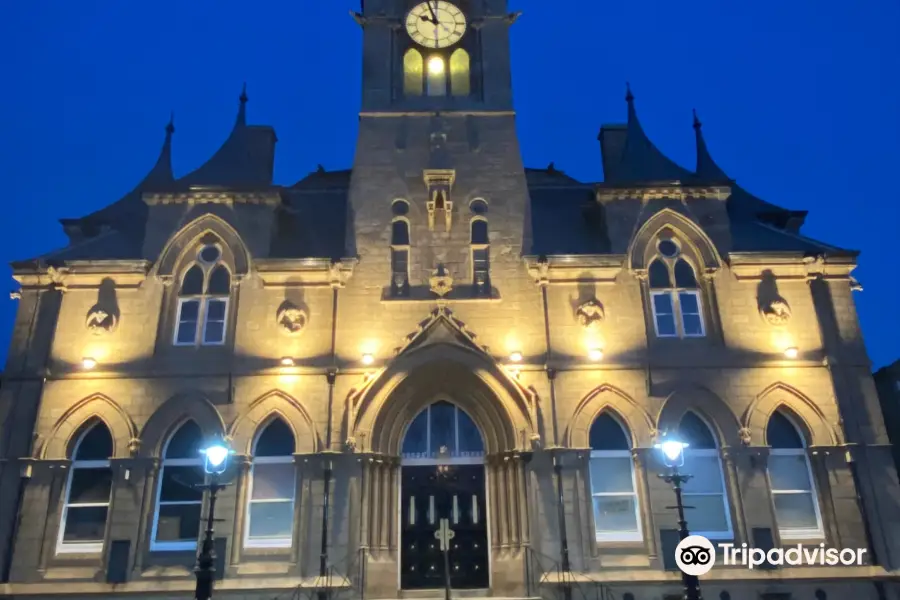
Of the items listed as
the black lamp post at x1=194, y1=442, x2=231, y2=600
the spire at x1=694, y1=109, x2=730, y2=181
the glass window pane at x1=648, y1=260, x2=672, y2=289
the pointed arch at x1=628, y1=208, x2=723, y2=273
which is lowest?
the black lamp post at x1=194, y1=442, x2=231, y2=600

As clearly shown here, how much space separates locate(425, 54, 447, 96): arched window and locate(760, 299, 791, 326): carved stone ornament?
10.9 m

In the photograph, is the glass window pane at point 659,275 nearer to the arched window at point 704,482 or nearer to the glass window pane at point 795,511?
the arched window at point 704,482

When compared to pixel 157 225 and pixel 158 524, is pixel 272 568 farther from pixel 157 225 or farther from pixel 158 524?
pixel 157 225

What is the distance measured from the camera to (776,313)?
61.8 feet

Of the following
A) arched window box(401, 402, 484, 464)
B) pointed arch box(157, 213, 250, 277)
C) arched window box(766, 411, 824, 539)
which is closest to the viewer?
arched window box(766, 411, 824, 539)

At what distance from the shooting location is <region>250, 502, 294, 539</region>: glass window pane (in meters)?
17.0

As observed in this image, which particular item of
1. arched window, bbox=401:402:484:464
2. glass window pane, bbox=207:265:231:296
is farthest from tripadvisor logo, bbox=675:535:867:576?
glass window pane, bbox=207:265:231:296

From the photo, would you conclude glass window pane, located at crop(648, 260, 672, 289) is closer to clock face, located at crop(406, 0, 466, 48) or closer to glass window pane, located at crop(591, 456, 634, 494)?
glass window pane, located at crop(591, 456, 634, 494)

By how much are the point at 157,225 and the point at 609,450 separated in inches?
501

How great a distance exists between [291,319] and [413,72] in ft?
29.3

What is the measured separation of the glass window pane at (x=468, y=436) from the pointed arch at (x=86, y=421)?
747 centimetres

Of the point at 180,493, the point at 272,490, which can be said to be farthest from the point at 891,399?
the point at 180,493

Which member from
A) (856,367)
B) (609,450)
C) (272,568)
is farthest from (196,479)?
(856,367)

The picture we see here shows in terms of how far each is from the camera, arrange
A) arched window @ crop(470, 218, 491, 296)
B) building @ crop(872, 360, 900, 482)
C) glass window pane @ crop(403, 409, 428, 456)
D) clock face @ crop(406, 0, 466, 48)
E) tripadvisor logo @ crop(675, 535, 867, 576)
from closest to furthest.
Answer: tripadvisor logo @ crop(675, 535, 867, 576) → glass window pane @ crop(403, 409, 428, 456) → arched window @ crop(470, 218, 491, 296) → building @ crop(872, 360, 900, 482) → clock face @ crop(406, 0, 466, 48)
